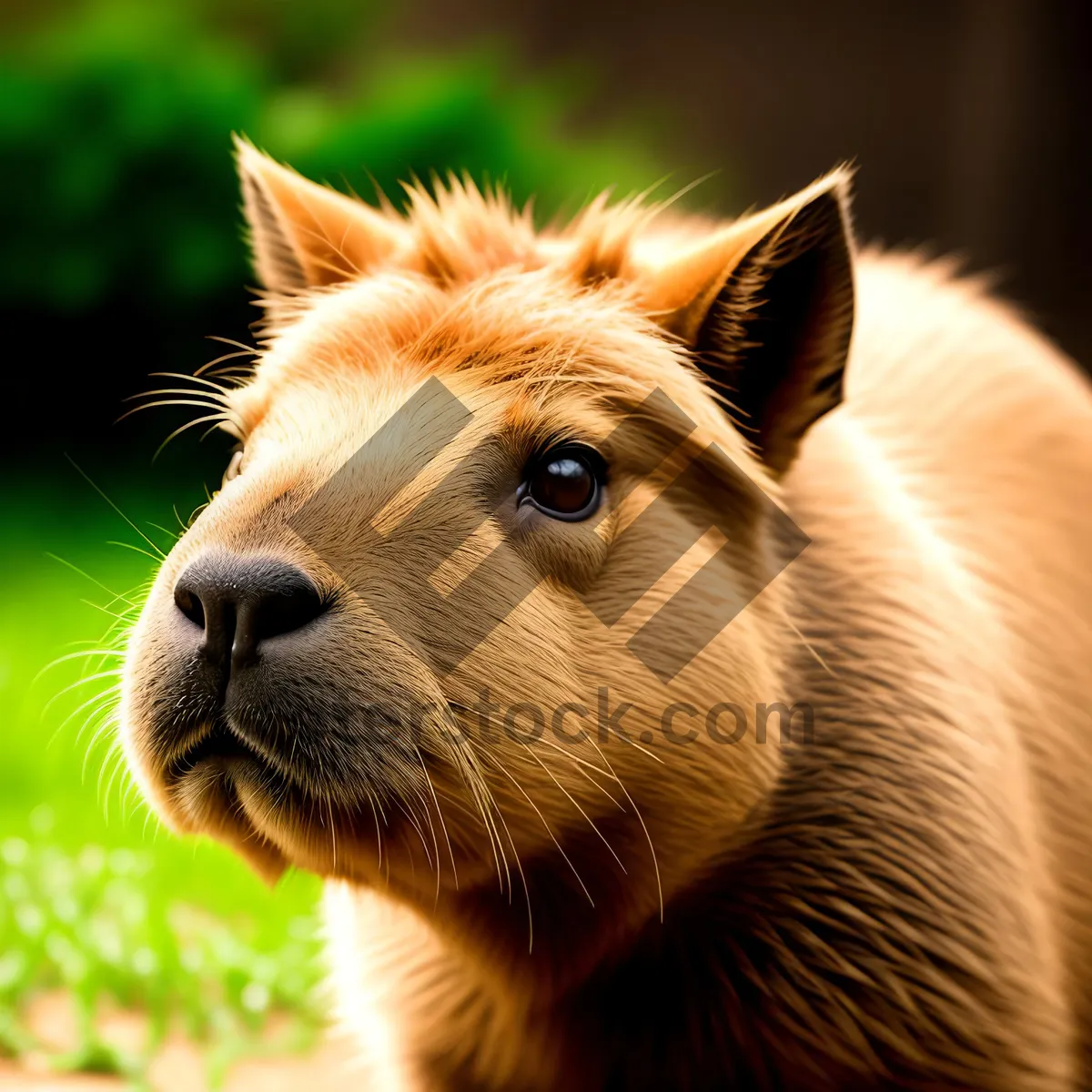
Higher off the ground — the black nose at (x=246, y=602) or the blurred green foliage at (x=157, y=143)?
the black nose at (x=246, y=602)

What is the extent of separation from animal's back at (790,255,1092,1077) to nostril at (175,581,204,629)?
860 mm

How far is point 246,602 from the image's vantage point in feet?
4.74

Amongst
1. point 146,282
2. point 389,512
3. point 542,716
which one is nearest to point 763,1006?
point 542,716

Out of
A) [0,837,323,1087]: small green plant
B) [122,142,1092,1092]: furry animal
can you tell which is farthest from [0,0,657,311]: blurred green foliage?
[122,142,1092,1092]: furry animal

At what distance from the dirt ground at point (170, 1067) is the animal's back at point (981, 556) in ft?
3.99

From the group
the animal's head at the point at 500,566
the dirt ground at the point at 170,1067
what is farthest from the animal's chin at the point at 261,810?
the dirt ground at the point at 170,1067

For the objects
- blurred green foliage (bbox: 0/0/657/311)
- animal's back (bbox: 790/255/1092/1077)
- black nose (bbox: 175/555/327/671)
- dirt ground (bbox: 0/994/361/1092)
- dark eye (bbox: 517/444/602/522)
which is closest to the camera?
black nose (bbox: 175/555/327/671)

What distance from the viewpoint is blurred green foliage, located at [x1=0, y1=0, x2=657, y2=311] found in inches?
181

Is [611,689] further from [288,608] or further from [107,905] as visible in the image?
[107,905]

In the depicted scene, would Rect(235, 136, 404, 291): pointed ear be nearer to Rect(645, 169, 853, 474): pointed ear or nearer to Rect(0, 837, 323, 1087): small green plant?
Rect(645, 169, 853, 474): pointed ear

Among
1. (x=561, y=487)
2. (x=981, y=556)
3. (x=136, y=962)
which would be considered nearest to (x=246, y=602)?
(x=561, y=487)

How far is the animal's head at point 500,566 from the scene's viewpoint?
1488 millimetres

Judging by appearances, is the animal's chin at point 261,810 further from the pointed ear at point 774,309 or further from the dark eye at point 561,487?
the pointed ear at point 774,309

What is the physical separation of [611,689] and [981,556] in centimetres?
88
